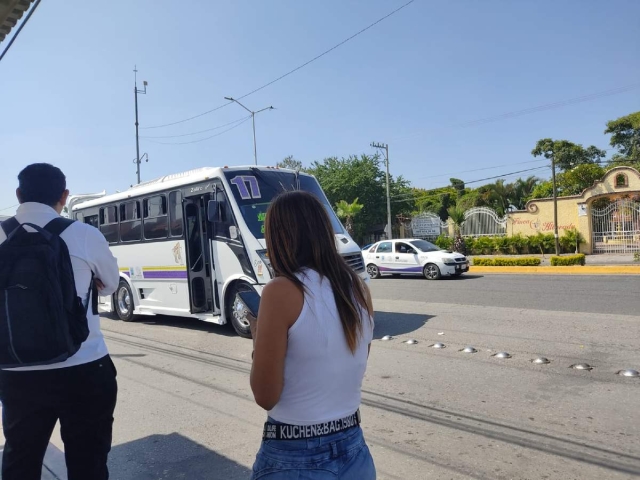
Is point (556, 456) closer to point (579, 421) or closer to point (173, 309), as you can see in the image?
point (579, 421)

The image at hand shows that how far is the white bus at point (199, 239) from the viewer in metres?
8.73

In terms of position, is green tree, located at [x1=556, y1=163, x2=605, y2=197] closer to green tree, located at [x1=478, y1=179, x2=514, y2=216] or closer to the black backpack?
green tree, located at [x1=478, y1=179, x2=514, y2=216]

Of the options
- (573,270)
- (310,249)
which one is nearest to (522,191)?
(573,270)

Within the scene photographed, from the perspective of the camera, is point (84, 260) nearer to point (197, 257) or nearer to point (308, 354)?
point (308, 354)

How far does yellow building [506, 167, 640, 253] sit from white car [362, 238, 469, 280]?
39.2ft

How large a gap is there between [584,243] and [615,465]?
27.0 m

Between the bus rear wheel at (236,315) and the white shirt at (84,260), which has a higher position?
the white shirt at (84,260)

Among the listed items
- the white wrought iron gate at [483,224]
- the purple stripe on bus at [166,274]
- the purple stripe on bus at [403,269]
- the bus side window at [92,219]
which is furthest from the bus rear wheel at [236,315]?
the white wrought iron gate at [483,224]

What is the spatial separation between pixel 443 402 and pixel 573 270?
17.6 m

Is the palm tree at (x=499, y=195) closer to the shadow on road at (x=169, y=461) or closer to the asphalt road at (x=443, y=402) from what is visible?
the asphalt road at (x=443, y=402)

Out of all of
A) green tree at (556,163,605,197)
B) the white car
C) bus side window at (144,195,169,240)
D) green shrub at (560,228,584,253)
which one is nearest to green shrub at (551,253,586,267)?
the white car

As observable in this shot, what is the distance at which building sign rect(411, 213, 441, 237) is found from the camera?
3428cm

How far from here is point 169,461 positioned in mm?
4074

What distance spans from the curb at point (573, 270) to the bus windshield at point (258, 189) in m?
14.2
